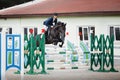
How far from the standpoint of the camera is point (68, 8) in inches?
830

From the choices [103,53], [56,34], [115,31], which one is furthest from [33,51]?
[115,31]

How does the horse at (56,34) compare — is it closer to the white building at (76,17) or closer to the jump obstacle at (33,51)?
the white building at (76,17)

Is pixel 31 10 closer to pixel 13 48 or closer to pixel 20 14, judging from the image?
pixel 20 14

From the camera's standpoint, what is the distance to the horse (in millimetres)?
18297

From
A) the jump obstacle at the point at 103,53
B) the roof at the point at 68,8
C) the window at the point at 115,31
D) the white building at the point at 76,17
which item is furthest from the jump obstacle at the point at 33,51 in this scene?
the window at the point at 115,31

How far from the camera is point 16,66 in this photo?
9.91 meters

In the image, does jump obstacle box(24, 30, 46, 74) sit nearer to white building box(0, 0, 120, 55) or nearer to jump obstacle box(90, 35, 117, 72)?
jump obstacle box(90, 35, 117, 72)

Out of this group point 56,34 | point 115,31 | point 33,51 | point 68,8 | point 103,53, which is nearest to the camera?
point 33,51

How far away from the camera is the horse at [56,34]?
1830 cm

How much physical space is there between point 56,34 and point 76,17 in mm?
2590

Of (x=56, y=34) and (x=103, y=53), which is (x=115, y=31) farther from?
(x=103, y=53)

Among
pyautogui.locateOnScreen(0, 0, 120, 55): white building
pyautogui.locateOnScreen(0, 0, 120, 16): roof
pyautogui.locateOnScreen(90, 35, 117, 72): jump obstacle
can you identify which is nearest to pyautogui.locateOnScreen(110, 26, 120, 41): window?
pyautogui.locateOnScreen(0, 0, 120, 55): white building

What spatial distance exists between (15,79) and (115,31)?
9.56m

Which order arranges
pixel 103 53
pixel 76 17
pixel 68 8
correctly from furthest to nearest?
pixel 68 8, pixel 76 17, pixel 103 53
